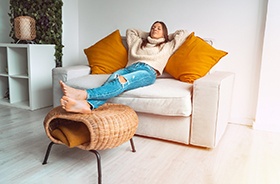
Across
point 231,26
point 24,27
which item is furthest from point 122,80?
point 24,27

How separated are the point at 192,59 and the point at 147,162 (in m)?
0.98

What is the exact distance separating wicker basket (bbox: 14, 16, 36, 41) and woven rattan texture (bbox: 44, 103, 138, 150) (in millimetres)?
1707

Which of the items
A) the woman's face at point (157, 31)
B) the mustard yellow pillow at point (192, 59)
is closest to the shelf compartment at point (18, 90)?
the woman's face at point (157, 31)

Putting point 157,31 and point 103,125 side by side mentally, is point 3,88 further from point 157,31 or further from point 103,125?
point 103,125

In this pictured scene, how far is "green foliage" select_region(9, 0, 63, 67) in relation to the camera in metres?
3.19

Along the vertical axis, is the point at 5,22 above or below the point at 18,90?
above

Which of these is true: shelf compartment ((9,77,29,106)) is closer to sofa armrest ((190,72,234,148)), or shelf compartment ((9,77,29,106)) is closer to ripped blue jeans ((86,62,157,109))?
ripped blue jeans ((86,62,157,109))

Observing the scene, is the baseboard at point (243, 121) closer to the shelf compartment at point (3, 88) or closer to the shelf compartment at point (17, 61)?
the shelf compartment at point (17, 61)

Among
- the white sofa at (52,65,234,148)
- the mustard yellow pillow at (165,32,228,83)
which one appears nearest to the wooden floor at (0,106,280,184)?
the white sofa at (52,65,234,148)

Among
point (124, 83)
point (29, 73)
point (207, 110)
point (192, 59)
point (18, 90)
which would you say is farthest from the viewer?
point (18, 90)

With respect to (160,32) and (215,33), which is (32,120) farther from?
(215,33)

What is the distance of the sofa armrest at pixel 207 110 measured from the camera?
1953 mm

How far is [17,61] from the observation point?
326 centimetres

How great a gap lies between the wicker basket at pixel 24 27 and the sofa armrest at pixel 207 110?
208 centimetres
